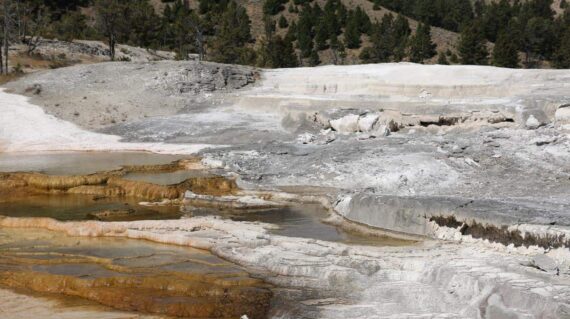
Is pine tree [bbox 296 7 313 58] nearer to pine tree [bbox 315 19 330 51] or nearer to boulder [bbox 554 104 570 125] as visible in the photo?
pine tree [bbox 315 19 330 51]

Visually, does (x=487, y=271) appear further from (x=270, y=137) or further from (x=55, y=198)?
(x=270, y=137)

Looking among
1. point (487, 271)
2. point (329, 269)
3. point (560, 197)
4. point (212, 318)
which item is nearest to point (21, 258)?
point (212, 318)

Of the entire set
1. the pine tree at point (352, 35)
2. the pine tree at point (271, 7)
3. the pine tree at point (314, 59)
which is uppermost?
the pine tree at point (271, 7)

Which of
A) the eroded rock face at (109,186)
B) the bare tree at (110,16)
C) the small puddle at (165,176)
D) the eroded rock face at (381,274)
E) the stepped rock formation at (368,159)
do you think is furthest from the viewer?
the bare tree at (110,16)

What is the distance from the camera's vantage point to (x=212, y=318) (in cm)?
710

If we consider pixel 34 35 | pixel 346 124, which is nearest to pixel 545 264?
pixel 346 124

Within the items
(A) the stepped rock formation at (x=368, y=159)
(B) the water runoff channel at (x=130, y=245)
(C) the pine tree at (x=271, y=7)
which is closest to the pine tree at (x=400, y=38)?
(C) the pine tree at (x=271, y=7)

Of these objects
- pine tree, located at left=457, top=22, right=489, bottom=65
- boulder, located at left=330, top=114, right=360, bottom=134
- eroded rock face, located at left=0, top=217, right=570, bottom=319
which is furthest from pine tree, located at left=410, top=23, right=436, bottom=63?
eroded rock face, located at left=0, top=217, right=570, bottom=319

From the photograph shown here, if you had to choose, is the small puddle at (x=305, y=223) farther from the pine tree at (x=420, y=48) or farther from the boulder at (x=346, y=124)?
the pine tree at (x=420, y=48)

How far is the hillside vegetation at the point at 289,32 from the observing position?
43.7 metres

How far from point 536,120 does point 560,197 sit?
5076 mm

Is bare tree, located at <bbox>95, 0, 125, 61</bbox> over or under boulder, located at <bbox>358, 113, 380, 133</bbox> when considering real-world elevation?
over

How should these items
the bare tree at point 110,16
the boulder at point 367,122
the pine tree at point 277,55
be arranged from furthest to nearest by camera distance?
the pine tree at point 277,55
the bare tree at point 110,16
the boulder at point 367,122

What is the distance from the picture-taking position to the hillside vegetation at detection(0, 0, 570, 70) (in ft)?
143
